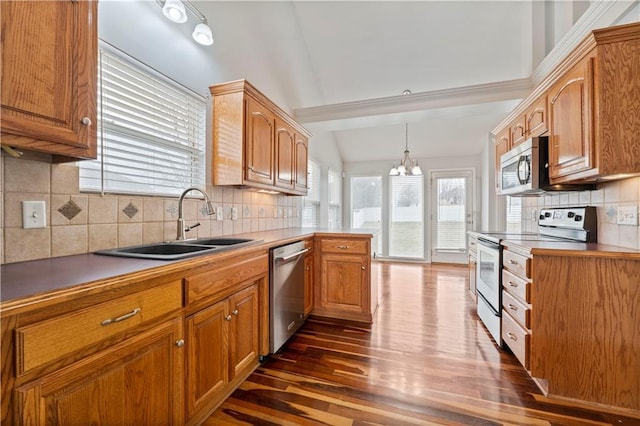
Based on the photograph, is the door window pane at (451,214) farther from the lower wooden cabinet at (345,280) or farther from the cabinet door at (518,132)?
the lower wooden cabinet at (345,280)

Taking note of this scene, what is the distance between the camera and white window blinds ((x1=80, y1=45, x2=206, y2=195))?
150 cm

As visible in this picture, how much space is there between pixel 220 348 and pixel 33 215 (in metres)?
1.06

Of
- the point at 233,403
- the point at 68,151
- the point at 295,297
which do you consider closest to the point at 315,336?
the point at 295,297

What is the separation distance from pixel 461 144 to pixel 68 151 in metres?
5.67

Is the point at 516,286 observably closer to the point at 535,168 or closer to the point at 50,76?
the point at 535,168

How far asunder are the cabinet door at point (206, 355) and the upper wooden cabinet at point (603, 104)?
7.66ft

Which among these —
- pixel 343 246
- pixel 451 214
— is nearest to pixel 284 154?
pixel 343 246

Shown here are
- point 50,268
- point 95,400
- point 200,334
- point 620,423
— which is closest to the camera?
point 95,400

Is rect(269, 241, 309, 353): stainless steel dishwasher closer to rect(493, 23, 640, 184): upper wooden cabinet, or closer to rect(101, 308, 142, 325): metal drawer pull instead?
rect(101, 308, 142, 325): metal drawer pull

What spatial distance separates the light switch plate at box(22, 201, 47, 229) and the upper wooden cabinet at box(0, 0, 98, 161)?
0.35 metres

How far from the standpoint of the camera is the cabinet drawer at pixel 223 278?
1242 millimetres

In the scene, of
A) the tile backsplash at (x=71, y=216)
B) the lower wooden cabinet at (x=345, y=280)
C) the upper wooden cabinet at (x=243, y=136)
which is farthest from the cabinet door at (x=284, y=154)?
the tile backsplash at (x=71, y=216)

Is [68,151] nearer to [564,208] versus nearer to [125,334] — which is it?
[125,334]

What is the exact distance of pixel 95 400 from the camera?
87cm
